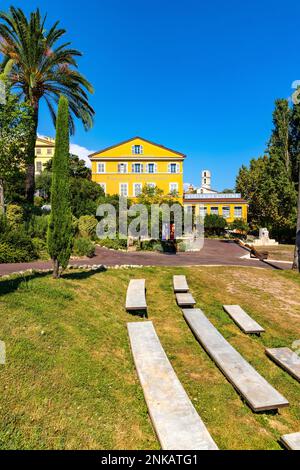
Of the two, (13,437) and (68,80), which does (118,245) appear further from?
(13,437)

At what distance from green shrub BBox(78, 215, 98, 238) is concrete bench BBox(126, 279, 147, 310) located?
1342 cm

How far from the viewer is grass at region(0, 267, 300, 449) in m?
4.22

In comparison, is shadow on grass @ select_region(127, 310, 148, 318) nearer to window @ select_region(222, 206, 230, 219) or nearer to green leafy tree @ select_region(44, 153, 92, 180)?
window @ select_region(222, 206, 230, 219)

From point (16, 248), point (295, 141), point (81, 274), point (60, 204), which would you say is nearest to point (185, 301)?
point (81, 274)

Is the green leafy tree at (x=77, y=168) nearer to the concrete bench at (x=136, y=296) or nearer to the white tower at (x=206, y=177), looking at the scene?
the concrete bench at (x=136, y=296)

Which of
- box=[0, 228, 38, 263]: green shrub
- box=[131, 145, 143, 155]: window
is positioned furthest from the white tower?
box=[0, 228, 38, 263]: green shrub

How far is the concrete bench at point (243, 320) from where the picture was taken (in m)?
8.27

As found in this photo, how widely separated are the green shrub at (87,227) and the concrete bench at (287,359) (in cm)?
1845

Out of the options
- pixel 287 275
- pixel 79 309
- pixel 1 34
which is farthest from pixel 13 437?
pixel 1 34

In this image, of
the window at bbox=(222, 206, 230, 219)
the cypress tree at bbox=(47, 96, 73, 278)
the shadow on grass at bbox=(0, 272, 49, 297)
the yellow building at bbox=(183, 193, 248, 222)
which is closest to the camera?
the shadow on grass at bbox=(0, 272, 49, 297)

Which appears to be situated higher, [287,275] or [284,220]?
[284,220]

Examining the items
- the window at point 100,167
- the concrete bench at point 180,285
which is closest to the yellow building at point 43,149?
the window at point 100,167

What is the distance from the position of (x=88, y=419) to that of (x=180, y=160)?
4119 centimetres
